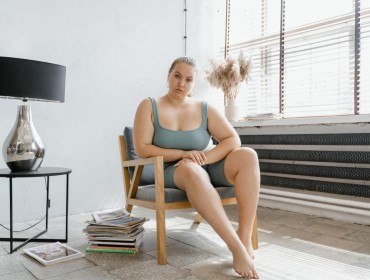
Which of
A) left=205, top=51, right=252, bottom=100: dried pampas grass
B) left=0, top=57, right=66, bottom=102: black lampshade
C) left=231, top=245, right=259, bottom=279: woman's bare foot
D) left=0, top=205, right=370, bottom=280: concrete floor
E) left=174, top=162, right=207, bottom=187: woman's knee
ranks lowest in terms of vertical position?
left=0, top=205, right=370, bottom=280: concrete floor

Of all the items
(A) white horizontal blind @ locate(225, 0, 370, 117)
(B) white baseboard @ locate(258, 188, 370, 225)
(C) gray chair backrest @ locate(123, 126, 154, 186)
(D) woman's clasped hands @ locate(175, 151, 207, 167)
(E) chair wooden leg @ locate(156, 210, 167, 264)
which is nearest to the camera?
(E) chair wooden leg @ locate(156, 210, 167, 264)

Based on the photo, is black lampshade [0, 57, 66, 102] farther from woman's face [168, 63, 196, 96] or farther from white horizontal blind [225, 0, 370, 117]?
white horizontal blind [225, 0, 370, 117]

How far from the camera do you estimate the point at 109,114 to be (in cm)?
300

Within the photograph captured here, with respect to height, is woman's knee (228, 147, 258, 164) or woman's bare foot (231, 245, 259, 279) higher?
woman's knee (228, 147, 258, 164)

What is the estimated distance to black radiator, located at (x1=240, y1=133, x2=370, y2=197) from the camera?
2.42 m

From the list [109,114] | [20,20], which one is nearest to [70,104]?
[109,114]

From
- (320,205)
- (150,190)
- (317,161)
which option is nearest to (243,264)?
(150,190)

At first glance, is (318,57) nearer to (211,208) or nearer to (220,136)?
(220,136)

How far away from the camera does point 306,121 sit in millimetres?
2697

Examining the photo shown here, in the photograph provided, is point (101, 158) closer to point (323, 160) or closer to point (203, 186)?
point (203, 186)

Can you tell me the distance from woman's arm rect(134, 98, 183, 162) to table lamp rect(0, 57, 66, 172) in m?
0.54

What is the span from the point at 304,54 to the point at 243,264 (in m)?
2.12

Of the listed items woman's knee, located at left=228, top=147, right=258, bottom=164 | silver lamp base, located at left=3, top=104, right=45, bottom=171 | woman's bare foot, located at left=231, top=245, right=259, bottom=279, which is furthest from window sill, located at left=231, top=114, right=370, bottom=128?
silver lamp base, located at left=3, top=104, right=45, bottom=171

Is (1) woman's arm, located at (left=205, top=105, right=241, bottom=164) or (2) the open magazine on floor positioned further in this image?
(1) woman's arm, located at (left=205, top=105, right=241, bottom=164)
